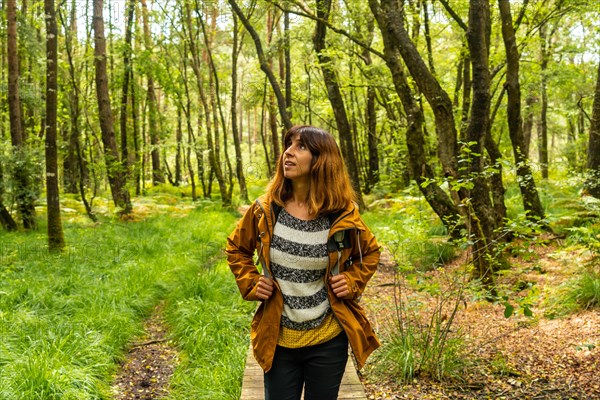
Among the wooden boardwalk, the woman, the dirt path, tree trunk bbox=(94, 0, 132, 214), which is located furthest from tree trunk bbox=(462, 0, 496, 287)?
tree trunk bbox=(94, 0, 132, 214)

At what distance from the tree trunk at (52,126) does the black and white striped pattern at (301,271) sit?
8004 mm

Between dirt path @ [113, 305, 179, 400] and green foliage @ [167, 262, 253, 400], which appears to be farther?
dirt path @ [113, 305, 179, 400]

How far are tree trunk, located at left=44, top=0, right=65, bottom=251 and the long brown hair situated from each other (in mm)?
7863

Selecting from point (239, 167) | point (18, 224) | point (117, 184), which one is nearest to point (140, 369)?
point (18, 224)

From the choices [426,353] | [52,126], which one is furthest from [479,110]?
[52,126]

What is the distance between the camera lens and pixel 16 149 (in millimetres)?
11633

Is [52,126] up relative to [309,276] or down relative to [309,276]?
up

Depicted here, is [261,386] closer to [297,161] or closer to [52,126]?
[297,161]

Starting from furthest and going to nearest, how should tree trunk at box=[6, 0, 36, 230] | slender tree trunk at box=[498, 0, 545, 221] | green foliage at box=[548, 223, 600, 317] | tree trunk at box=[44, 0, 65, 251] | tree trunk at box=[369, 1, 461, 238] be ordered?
tree trunk at box=[6, 0, 36, 230] < tree trunk at box=[44, 0, 65, 251] < slender tree trunk at box=[498, 0, 545, 221] < tree trunk at box=[369, 1, 461, 238] < green foliage at box=[548, 223, 600, 317]

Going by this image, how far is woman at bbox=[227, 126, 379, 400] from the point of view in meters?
2.27

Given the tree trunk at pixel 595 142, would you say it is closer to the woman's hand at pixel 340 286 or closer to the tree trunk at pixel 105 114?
the woman's hand at pixel 340 286

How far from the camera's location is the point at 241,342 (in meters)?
5.12

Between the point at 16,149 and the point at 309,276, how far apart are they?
1187 cm

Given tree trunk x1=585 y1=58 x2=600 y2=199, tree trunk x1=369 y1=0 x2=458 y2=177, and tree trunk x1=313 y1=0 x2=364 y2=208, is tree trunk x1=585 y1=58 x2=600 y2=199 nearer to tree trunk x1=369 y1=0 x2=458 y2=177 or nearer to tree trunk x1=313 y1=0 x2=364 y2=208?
tree trunk x1=369 y1=0 x2=458 y2=177
